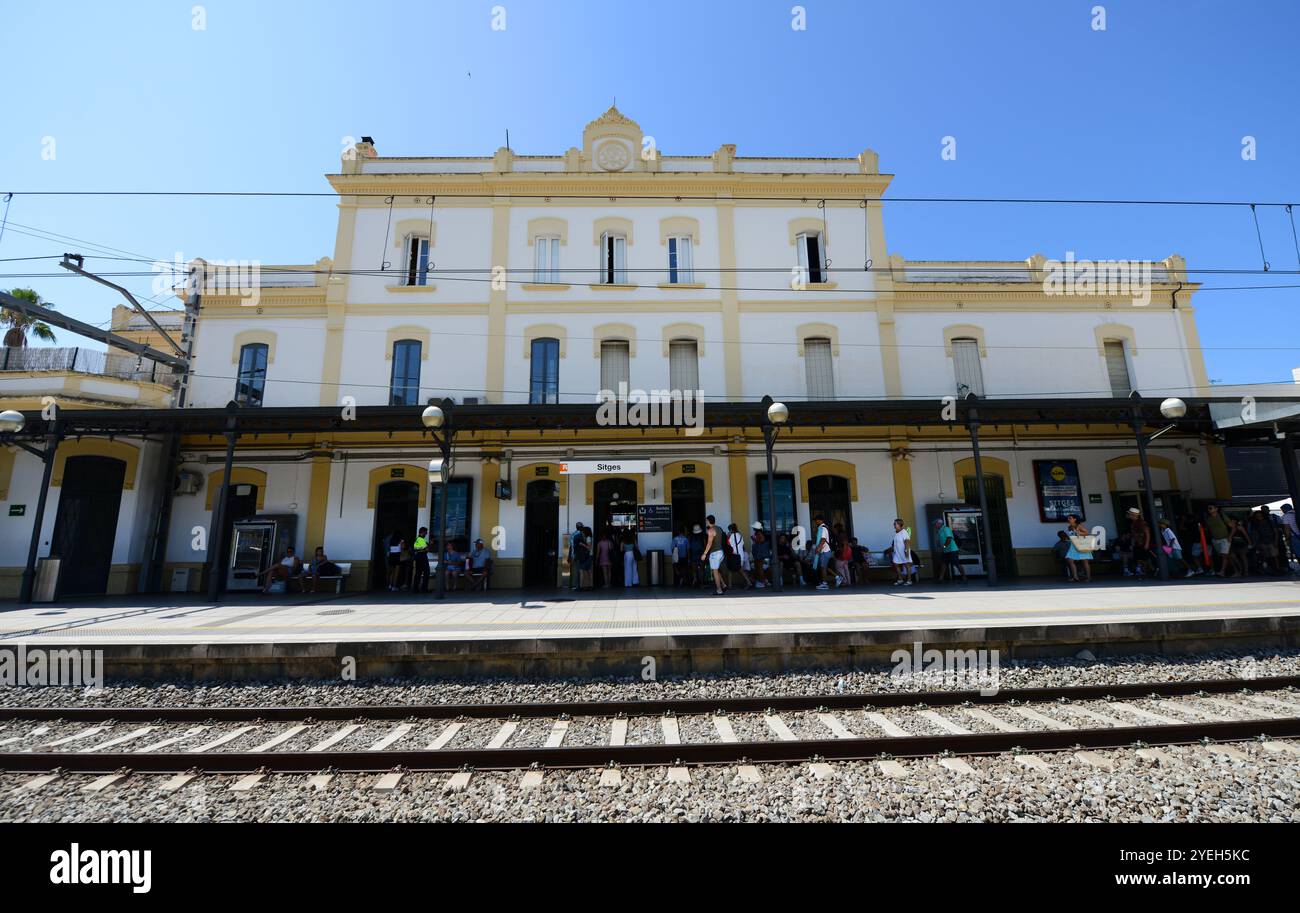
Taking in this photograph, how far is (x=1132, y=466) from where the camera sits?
15930 mm

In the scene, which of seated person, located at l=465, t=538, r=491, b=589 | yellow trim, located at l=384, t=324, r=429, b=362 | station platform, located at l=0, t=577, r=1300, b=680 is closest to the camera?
station platform, located at l=0, t=577, r=1300, b=680

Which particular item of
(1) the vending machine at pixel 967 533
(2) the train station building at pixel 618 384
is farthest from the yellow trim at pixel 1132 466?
(1) the vending machine at pixel 967 533

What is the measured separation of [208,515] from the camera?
15.4 metres

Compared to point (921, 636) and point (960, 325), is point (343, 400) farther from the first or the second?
point (960, 325)

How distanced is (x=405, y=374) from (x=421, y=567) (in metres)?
5.76

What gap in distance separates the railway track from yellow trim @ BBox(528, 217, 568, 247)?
14710 mm

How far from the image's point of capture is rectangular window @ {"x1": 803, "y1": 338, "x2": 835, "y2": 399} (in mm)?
16328

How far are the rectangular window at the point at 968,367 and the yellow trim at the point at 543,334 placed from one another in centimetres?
1163

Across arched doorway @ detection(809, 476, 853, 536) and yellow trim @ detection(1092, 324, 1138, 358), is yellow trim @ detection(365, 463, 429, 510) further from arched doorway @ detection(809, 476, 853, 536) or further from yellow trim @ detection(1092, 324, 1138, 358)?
yellow trim @ detection(1092, 324, 1138, 358)

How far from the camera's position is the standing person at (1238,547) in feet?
45.2

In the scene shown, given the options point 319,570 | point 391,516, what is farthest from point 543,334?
point 319,570

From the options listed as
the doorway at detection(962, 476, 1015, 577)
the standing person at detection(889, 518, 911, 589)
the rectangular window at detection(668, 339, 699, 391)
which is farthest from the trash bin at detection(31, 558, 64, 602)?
the doorway at detection(962, 476, 1015, 577)

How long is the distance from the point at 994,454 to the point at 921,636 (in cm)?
1070
